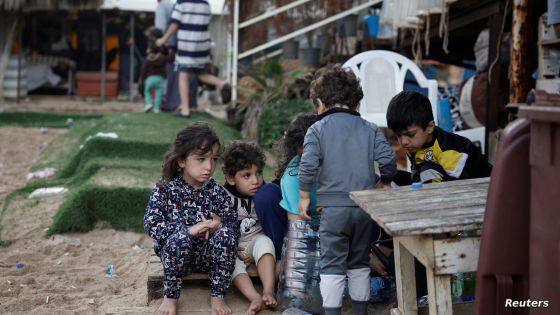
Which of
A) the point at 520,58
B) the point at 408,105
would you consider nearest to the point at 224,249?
the point at 408,105

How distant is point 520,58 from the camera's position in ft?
21.9

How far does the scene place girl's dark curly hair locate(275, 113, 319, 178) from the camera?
186 inches

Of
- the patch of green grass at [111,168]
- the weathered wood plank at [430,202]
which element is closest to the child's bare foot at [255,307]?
the weathered wood plank at [430,202]

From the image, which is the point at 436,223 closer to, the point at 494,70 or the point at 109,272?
the point at 109,272

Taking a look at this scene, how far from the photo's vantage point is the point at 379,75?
7.31 metres

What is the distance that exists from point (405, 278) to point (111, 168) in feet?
15.3

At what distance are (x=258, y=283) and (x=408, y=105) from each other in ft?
4.67

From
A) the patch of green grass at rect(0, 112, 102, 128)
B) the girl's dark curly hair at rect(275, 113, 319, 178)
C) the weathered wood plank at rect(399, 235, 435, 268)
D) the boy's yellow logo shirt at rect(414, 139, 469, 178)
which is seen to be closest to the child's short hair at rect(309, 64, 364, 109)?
the girl's dark curly hair at rect(275, 113, 319, 178)

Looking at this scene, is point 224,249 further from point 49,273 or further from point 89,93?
point 89,93

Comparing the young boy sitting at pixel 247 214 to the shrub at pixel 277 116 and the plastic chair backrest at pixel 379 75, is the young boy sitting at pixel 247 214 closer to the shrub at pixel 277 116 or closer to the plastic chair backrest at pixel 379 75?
the plastic chair backrest at pixel 379 75

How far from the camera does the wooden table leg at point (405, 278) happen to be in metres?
3.87

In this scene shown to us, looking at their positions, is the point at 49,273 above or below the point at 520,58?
below

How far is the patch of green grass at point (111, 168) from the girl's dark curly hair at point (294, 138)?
88cm

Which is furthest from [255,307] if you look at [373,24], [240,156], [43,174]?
[373,24]
